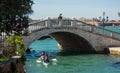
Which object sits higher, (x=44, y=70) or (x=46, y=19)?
(x=46, y=19)

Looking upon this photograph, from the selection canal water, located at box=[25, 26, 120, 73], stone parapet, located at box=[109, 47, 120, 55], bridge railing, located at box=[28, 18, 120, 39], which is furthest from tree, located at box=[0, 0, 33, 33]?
stone parapet, located at box=[109, 47, 120, 55]

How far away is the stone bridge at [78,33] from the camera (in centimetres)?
3472

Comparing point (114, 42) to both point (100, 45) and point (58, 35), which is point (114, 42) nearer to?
Answer: point (100, 45)

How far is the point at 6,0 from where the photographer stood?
36.8 feet

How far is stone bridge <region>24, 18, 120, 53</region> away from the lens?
34.7 metres

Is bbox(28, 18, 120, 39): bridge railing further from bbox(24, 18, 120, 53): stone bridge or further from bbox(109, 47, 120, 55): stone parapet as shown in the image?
bbox(109, 47, 120, 55): stone parapet

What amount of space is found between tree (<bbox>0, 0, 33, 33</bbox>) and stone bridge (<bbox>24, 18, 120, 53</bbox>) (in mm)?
20758

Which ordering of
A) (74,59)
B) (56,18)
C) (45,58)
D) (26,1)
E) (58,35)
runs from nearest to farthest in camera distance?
(26,1) → (45,58) → (74,59) → (56,18) → (58,35)

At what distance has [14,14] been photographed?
11.5 m

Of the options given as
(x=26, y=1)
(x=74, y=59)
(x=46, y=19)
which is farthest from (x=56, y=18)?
(x=26, y=1)

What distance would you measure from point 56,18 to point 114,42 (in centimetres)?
633

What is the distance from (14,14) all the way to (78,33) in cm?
2599

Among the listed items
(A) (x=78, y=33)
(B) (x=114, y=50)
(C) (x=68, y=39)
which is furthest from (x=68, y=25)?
(C) (x=68, y=39)

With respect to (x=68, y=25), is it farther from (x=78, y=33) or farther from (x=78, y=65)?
(x=78, y=65)
